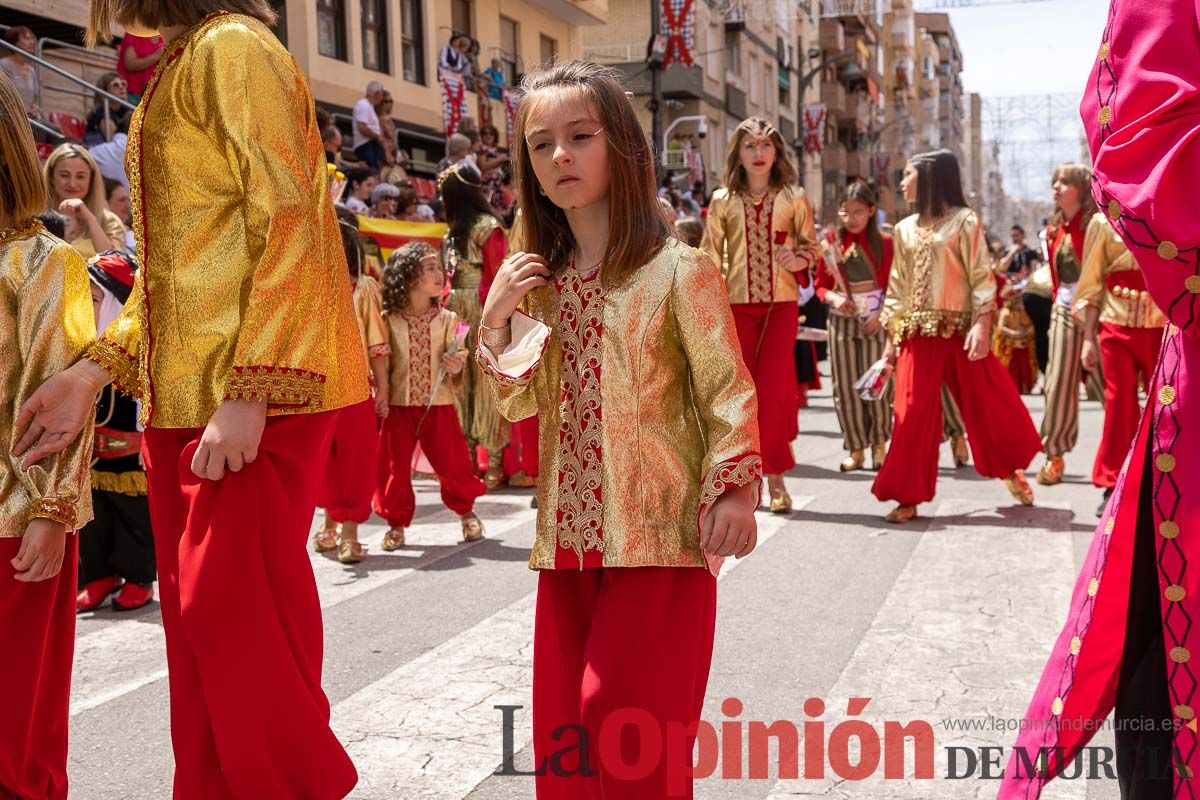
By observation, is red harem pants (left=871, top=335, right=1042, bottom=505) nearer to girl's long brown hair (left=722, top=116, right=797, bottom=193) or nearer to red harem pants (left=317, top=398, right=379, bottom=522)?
girl's long brown hair (left=722, top=116, right=797, bottom=193)

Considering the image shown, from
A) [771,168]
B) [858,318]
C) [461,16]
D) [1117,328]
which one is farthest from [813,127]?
[1117,328]

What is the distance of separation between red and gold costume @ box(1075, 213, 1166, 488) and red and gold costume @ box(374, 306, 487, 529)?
11.4 feet

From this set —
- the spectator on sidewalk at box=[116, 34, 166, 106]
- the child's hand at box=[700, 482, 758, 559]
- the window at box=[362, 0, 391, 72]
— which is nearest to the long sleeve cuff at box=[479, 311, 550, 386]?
the child's hand at box=[700, 482, 758, 559]

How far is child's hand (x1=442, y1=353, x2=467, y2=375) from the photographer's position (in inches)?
279

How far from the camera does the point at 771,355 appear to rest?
7594mm

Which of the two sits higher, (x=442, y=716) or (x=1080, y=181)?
(x=1080, y=181)

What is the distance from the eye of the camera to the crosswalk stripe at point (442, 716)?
11.5 feet

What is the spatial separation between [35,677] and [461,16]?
23.7 m

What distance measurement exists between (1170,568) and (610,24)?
123 feet

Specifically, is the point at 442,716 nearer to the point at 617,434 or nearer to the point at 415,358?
the point at 617,434

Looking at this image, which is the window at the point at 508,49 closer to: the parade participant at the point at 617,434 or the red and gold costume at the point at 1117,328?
the red and gold costume at the point at 1117,328

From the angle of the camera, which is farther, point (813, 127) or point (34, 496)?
point (813, 127)

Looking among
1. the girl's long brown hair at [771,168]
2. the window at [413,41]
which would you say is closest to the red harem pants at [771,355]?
the girl's long brown hair at [771,168]

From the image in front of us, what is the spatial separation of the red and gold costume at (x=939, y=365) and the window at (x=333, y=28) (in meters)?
15.6
